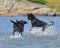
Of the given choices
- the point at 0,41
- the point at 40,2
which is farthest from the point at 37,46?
the point at 40,2

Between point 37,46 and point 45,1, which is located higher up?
point 37,46

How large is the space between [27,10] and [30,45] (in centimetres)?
6961

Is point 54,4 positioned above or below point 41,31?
below

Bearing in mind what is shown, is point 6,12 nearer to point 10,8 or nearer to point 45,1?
point 10,8

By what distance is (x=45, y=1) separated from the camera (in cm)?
10200

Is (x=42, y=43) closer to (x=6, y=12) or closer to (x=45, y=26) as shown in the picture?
(x=45, y=26)

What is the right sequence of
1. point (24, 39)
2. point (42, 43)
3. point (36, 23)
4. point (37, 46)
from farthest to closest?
1. point (36, 23)
2. point (24, 39)
3. point (42, 43)
4. point (37, 46)

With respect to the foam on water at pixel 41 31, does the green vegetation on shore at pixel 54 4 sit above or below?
below

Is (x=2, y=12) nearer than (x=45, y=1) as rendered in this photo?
Yes

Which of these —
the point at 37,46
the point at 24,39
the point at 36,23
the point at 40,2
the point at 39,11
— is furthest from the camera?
the point at 40,2

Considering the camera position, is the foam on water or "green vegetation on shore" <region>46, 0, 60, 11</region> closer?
the foam on water

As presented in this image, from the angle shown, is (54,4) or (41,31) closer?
(41,31)

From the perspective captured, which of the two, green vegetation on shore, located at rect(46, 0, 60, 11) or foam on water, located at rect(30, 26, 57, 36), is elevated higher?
foam on water, located at rect(30, 26, 57, 36)

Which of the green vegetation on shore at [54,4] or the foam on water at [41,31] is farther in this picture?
the green vegetation on shore at [54,4]
